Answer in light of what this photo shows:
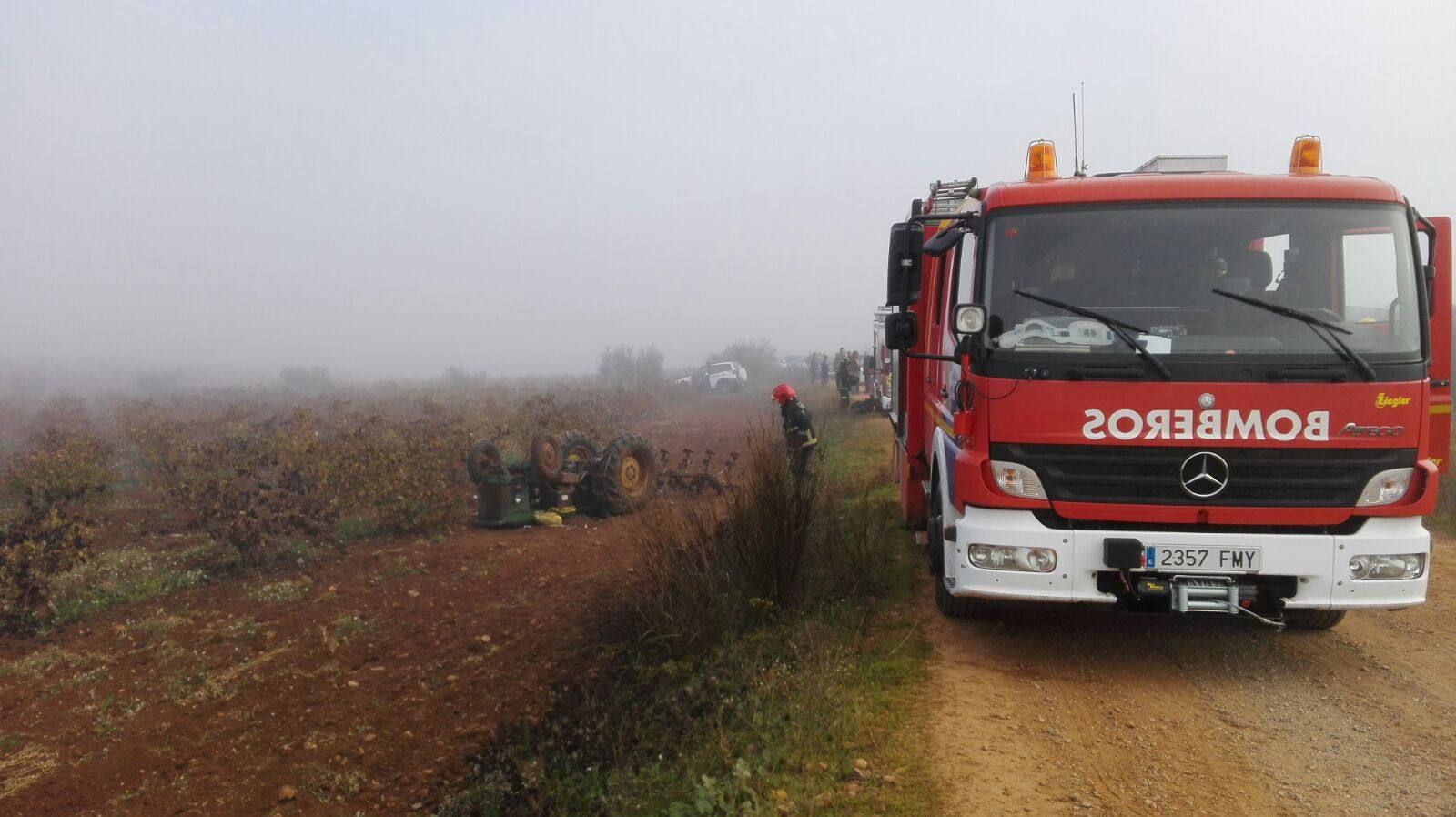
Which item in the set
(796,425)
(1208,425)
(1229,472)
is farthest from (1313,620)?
(796,425)

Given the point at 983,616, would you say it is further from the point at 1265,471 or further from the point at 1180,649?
the point at 1265,471

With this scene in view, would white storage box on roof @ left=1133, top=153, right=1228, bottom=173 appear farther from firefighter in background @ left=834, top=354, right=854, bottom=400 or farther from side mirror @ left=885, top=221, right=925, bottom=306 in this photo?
firefighter in background @ left=834, top=354, right=854, bottom=400

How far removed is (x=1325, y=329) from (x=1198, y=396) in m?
0.67

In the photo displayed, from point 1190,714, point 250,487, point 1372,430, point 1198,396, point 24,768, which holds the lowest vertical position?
point 24,768

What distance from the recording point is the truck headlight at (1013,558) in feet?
13.9

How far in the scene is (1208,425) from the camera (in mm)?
4035

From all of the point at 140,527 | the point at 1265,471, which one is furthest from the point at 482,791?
the point at 140,527

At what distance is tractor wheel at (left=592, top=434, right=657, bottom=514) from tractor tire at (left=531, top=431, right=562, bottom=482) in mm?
547

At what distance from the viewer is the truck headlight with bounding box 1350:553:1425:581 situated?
4.07 m

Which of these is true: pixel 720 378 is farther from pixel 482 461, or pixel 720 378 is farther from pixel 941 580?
pixel 941 580

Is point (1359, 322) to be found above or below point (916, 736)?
above

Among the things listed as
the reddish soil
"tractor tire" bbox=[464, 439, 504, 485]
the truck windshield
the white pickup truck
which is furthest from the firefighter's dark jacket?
the white pickup truck

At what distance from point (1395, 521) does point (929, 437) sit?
278cm

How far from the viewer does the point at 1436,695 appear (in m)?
4.36
